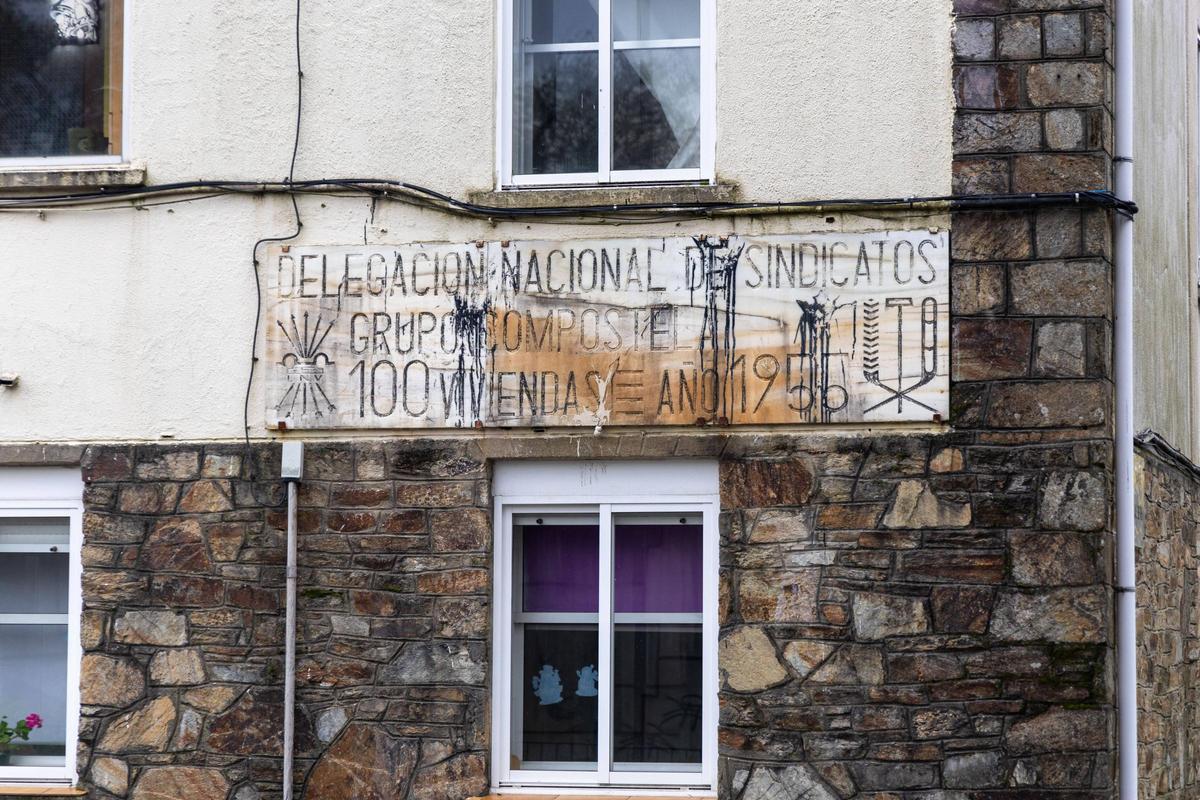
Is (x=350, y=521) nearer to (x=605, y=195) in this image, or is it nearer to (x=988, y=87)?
Result: (x=605, y=195)

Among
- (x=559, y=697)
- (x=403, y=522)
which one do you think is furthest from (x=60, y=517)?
(x=559, y=697)

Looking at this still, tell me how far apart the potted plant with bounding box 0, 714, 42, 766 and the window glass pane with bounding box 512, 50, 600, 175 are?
3.60m

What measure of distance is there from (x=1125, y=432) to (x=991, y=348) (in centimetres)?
70

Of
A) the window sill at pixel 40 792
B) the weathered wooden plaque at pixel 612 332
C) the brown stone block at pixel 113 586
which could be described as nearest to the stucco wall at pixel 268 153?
the weathered wooden plaque at pixel 612 332

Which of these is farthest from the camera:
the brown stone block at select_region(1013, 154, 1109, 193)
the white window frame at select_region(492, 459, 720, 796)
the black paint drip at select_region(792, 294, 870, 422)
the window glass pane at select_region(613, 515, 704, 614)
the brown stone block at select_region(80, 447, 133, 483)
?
the brown stone block at select_region(80, 447, 133, 483)

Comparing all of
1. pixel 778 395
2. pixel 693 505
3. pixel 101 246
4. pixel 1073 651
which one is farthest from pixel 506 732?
pixel 101 246

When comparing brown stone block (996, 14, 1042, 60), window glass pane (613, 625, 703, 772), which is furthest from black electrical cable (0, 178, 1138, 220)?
window glass pane (613, 625, 703, 772)

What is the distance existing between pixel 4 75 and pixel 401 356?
105 inches

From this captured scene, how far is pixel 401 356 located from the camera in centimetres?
792

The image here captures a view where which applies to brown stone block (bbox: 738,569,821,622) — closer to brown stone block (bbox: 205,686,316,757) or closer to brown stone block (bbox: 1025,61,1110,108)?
brown stone block (bbox: 205,686,316,757)

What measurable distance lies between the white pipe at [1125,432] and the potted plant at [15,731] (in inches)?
202

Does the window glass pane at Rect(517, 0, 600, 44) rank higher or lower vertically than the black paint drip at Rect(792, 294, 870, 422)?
higher

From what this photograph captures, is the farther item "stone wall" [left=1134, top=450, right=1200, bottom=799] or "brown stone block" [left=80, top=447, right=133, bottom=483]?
"brown stone block" [left=80, top=447, right=133, bottom=483]

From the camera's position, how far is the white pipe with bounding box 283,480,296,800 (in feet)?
25.5
